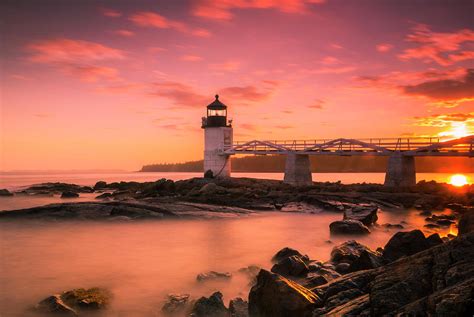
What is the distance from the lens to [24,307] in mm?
7895

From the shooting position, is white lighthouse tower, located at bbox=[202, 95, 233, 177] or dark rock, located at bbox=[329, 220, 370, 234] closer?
dark rock, located at bbox=[329, 220, 370, 234]

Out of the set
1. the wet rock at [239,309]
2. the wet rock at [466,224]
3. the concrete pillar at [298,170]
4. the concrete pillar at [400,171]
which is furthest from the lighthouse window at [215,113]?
the wet rock at [239,309]

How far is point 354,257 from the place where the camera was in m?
9.09

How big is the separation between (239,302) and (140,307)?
239 centimetres

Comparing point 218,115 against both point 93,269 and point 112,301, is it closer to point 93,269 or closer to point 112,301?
point 93,269

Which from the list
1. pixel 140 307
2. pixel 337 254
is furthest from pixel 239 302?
pixel 337 254

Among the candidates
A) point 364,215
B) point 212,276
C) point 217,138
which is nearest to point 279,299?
point 212,276

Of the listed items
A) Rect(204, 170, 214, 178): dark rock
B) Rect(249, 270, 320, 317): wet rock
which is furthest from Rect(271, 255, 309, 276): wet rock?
Rect(204, 170, 214, 178): dark rock

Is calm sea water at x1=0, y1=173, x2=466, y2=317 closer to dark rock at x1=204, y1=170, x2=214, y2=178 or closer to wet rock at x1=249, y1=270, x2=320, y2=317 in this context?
wet rock at x1=249, y1=270, x2=320, y2=317

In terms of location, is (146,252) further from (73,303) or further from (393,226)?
(393,226)

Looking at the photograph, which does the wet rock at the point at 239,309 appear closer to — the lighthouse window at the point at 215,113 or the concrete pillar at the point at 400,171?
the concrete pillar at the point at 400,171

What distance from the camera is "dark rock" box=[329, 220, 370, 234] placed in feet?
46.5

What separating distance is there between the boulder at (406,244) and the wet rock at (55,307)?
5927mm

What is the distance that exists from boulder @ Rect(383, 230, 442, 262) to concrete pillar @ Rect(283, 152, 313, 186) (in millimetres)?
22071
